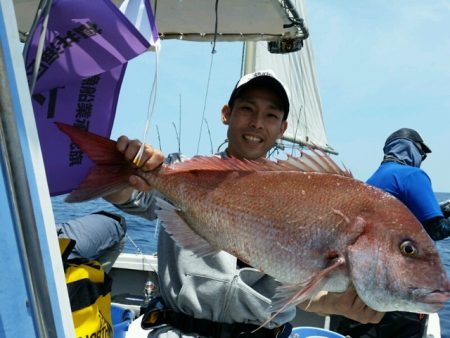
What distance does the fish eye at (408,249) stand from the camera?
1445 millimetres

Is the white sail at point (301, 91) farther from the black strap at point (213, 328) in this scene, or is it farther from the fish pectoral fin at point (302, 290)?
the fish pectoral fin at point (302, 290)

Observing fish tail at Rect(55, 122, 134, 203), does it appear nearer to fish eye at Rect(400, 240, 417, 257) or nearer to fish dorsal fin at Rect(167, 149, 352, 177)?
fish dorsal fin at Rect(167, 149, 352, 177)

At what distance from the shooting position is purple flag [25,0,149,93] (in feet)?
5.05

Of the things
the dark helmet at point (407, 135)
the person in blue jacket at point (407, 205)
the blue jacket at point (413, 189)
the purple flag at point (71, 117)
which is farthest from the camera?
the dark helmet at point (407, 135)

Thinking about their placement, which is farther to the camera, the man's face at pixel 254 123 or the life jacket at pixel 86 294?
the man's face at pixel 254 123

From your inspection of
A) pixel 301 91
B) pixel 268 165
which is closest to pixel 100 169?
pixel 268 165

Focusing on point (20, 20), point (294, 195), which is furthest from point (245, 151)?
point (20, 20)

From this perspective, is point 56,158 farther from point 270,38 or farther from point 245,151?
point 270,38

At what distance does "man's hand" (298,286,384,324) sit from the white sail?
7923mm

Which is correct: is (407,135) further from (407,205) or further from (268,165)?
(268,165)

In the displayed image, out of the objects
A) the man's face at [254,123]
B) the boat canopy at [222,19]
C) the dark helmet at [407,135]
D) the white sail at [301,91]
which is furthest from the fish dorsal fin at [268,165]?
the white sail at [301,91]

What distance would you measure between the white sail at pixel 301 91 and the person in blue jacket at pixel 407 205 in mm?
5717

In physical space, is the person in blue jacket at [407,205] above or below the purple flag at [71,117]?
below

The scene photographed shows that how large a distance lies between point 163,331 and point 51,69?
1311mm
